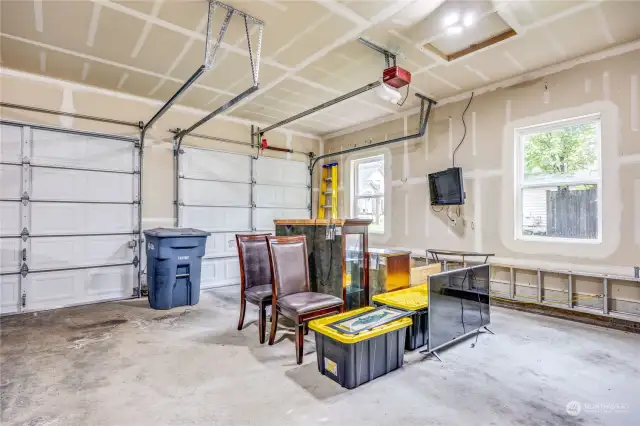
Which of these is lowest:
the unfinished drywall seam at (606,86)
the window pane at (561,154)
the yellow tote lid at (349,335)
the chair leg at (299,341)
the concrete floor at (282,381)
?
the concrete floor at (282,381)

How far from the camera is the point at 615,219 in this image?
3541 mm

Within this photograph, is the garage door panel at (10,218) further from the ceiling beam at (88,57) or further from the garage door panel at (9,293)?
the ceiling beam at (88,57)

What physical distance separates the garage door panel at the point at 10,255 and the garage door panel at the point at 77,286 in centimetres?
22

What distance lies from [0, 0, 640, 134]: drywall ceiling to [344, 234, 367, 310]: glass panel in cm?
216

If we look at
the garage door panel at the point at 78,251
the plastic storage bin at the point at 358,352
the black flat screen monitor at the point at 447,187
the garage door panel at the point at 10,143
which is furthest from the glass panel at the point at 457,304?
the garage door panel at the point at 10,143

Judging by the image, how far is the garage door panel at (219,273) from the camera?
5625 mm

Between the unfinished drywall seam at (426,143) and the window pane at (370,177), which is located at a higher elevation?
the unfinished drywall seam at (426,143)

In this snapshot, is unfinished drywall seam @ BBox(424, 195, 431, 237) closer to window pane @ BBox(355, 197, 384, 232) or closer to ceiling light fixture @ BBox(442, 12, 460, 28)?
window pane @ BBox(355, 197, 384, 232)

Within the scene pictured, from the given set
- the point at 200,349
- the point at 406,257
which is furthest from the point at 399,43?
the point at 200,349

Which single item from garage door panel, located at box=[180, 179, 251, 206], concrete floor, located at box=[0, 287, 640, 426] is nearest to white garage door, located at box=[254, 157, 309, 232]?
garage door panel, located at box=[180, 179, 251, 206]

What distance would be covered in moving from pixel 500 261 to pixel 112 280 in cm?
563

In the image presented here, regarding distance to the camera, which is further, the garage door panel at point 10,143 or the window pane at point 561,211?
the garage door panel at point 10,143

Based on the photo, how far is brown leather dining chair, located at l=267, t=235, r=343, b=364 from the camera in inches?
105

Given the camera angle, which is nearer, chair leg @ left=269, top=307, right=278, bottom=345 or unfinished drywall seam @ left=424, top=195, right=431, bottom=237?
chair leg @ left=269, top=307, right=278, bottom=345
